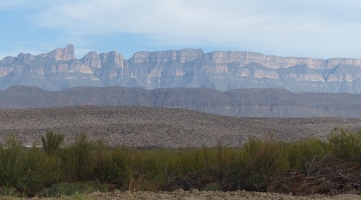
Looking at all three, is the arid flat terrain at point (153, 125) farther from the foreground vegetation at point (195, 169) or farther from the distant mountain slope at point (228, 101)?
the distant mountain slope at point (228, 101)

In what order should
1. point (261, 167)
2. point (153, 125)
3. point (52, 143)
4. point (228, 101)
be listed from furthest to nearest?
point (228, 101), point (153, 125), point (52, 143), point (261, 167)

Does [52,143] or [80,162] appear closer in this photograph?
[80,162]

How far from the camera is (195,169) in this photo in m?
21.1

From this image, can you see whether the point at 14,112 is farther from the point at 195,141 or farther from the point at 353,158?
the point at 353,158

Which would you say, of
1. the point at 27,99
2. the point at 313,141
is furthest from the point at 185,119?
the point at 27,99

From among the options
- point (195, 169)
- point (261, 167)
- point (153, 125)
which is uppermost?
point (261, 167)

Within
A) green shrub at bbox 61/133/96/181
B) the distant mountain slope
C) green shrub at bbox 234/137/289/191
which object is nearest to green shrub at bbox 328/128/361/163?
green shrub at bbox 234/137/289/191

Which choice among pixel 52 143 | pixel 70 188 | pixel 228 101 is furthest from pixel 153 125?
pixel 228 101

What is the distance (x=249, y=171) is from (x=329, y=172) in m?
2.42

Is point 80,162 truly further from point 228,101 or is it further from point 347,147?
point 228,101

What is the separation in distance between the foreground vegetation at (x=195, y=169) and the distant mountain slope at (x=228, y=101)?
151 m

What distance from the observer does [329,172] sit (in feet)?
62.5

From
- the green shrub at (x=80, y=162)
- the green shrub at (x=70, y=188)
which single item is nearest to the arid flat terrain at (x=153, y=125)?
the green shrub at (x=80, y=162)

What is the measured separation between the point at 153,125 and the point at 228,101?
124346mm
